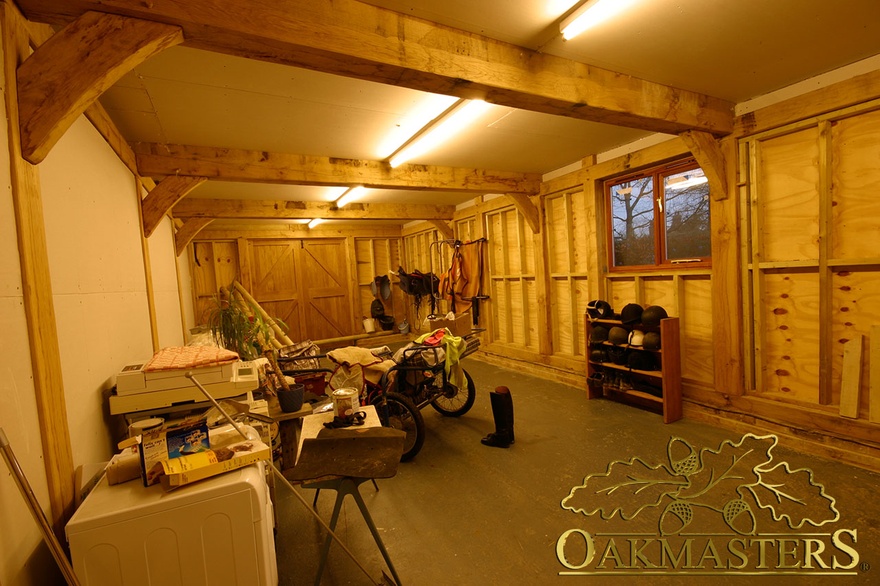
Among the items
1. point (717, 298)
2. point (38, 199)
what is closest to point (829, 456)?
point (717, 298)

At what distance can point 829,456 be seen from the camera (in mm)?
2604

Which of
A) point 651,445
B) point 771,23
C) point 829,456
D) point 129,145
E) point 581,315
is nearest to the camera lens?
point 771,23

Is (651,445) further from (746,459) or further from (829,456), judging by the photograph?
(829,456)

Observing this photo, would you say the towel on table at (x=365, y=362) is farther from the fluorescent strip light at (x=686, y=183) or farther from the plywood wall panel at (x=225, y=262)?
the plywood wall panel at (x=225, y=262)

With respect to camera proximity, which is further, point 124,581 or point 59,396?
point 59,396

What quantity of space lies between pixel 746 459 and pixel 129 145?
17.9ft

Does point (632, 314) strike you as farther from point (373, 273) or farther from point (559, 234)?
point (373, 273)

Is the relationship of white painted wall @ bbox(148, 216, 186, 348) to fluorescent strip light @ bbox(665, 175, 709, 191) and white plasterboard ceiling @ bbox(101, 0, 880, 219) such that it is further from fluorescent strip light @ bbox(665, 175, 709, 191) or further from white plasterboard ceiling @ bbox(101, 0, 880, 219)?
fluorescent strip light @ bbox(665, 175, 709, 191)

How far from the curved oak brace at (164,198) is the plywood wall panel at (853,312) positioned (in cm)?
526

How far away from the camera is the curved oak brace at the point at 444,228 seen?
7.11 m

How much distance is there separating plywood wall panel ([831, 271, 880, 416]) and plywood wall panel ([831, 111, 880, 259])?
0.54 ft

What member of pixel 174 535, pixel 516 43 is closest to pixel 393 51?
pixel 516 43

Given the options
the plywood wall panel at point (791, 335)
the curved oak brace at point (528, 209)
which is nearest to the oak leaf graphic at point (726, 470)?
the plywood wall panel at point (791, 335)

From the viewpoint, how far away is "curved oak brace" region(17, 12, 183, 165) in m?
1.33
